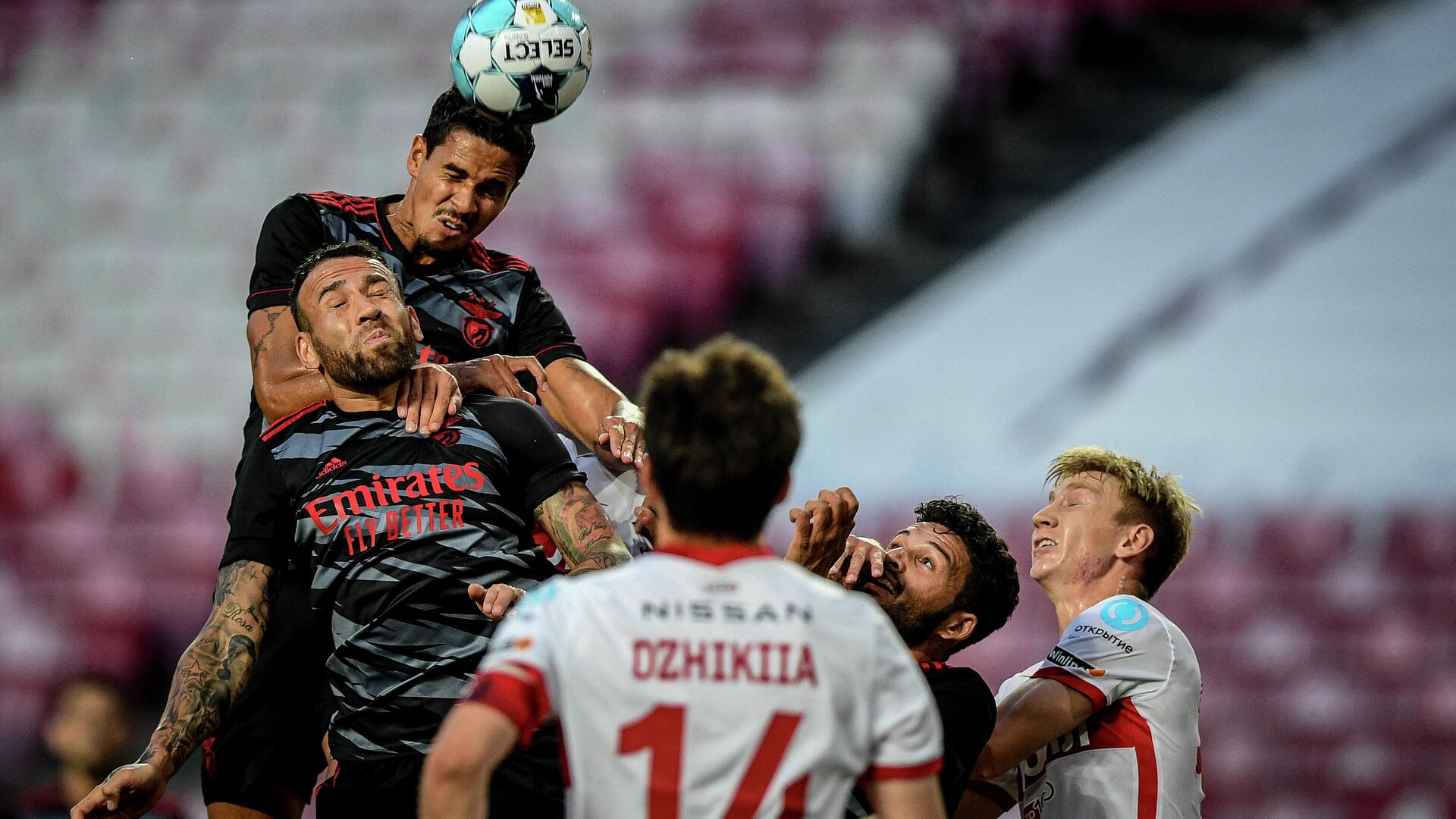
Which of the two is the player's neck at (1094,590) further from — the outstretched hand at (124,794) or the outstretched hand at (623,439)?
the outstretched hand at (124,794)

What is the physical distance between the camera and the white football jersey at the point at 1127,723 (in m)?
3.30

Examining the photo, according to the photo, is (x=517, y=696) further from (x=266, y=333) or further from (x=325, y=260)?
(x=266, y=333)

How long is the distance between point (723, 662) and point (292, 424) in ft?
4.98

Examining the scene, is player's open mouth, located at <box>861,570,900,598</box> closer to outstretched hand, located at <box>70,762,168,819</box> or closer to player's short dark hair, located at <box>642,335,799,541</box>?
player's short dark hair, located at <box>642,335,799,541</box>

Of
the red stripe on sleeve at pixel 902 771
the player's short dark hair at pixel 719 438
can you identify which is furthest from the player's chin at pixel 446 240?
the red stripe on sleeve at pixel 902 771

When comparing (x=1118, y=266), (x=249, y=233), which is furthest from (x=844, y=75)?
(x=249, y=233)

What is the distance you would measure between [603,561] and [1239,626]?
5.82 m

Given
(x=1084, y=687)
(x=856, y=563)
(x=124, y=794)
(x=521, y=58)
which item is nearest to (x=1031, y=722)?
(x=1084, y=687)

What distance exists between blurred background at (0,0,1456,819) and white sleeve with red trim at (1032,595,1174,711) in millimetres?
4386

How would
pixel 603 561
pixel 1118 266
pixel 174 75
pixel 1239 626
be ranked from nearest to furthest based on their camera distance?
pixel 603 561, pixel 1239 626, pixel 1118 266, pixel 174 75

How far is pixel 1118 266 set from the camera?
8492 millimetres

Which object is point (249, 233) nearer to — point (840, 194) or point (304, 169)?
point (304, 169)

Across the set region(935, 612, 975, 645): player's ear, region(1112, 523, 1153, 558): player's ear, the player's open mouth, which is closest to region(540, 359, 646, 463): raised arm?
the player's open mouth

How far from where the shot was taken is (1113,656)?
3322 millimetres
